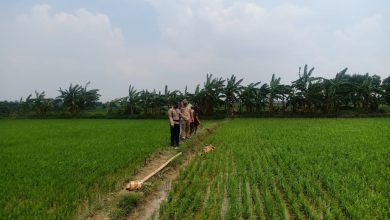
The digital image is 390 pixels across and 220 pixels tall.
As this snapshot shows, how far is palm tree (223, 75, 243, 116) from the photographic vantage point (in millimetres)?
32906

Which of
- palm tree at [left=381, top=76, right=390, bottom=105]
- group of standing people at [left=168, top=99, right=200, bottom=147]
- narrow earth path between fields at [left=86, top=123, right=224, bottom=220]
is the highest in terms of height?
palm tree at [left=381, top=76, right=390, bottom=105]

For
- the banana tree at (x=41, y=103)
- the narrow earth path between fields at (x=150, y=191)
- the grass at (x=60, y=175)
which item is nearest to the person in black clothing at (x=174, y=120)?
the grass at (x=60, y=175)

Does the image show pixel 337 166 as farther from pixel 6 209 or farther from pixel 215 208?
pixel 6 209

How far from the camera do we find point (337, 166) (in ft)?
25.1

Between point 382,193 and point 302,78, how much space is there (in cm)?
2668

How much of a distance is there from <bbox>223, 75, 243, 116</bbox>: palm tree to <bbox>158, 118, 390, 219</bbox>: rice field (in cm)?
2249

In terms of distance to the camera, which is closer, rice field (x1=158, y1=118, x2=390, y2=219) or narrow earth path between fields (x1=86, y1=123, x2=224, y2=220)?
rice field (x1=158, y1=118, x2=390, y2=219)

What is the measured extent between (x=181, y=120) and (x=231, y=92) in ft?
63.5

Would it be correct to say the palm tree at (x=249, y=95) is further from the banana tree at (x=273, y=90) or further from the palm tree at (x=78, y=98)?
the palm tree at (x=78, y=98)

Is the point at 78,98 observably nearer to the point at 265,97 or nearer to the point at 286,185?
the point at 265,97

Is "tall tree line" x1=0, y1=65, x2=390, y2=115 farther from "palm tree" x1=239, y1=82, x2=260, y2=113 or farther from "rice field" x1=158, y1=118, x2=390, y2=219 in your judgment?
"rice field" x1=158, y1=118, x2=390, y2=219

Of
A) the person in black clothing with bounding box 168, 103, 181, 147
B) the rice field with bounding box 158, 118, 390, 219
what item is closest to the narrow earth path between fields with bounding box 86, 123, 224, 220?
the rice field with bounding box 158, 118, 390, 219

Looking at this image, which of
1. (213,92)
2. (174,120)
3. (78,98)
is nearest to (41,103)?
(78,98)

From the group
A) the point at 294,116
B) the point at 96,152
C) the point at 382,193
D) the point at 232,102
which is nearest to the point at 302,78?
the point at 294,116
